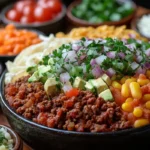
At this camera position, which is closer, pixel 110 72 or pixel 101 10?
pixel 110 72

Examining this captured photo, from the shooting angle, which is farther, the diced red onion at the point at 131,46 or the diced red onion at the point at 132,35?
the diced red onion at the point at 132,35

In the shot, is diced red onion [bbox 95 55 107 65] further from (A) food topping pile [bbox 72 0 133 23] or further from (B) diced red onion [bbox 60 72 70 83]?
(A) food topping pile [bbox 72 0 133 23]

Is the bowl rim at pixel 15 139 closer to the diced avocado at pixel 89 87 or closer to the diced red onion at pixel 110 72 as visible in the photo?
the diced avocado at pixel 89 87

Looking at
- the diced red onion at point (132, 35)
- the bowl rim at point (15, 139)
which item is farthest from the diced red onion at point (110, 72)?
the diced red onion at point (132, 35)

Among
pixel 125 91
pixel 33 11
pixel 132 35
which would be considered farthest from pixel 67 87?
pixel 33 11

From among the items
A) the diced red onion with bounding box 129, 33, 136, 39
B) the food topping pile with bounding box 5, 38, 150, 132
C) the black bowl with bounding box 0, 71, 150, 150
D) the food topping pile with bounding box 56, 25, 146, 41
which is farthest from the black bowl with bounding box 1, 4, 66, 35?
the black bowl with bounding box 0, 71, 150, 150

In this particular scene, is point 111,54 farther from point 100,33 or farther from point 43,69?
point 100,33

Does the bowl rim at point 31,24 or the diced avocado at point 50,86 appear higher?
the diced avocado at point 50,86
